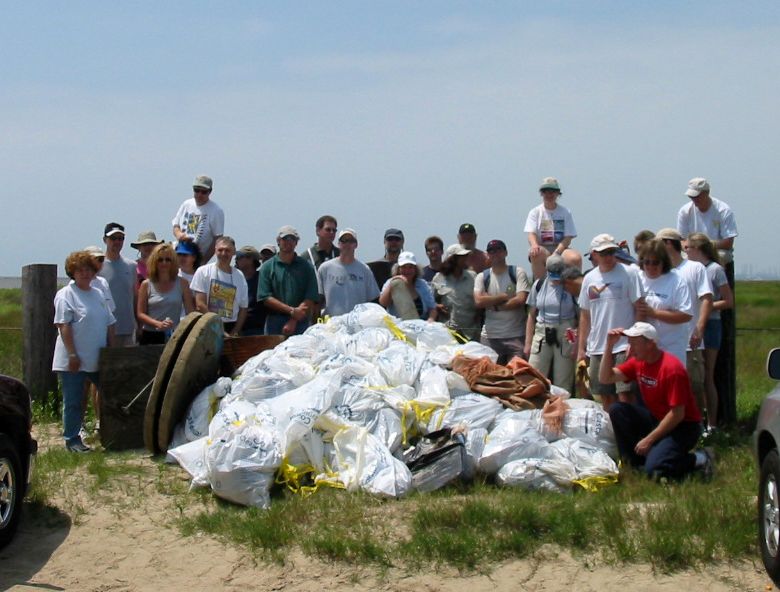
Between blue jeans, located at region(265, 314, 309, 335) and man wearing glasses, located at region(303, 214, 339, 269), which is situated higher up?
man wearing glasses, located at region(303, 214, 339, 269)

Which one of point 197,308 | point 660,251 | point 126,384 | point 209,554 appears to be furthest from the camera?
point 197,308

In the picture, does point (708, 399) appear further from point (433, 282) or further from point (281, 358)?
point (281, 358)

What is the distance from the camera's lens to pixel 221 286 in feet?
35.2

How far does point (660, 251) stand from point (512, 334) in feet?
7.12

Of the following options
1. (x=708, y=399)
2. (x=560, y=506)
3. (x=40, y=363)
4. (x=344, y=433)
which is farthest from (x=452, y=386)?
(x=40, y=363)

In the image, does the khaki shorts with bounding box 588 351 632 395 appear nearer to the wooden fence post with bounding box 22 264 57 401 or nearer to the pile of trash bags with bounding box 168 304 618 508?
the pile of trash bags with bounding box 168 304 618 508

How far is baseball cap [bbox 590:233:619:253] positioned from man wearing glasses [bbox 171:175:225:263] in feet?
14.8

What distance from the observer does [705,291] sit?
383 inches

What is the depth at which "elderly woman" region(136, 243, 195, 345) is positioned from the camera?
34.4 feet

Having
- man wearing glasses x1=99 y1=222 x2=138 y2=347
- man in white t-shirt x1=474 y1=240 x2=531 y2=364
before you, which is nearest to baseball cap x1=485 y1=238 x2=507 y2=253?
man in white t-shirt x1=474 y1=240 x2=531 y2=364

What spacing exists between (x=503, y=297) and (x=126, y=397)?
3.81 m

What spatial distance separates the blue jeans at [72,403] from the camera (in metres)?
9.80

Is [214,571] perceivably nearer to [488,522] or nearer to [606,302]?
[488,522]

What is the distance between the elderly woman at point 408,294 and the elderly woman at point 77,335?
291cm
